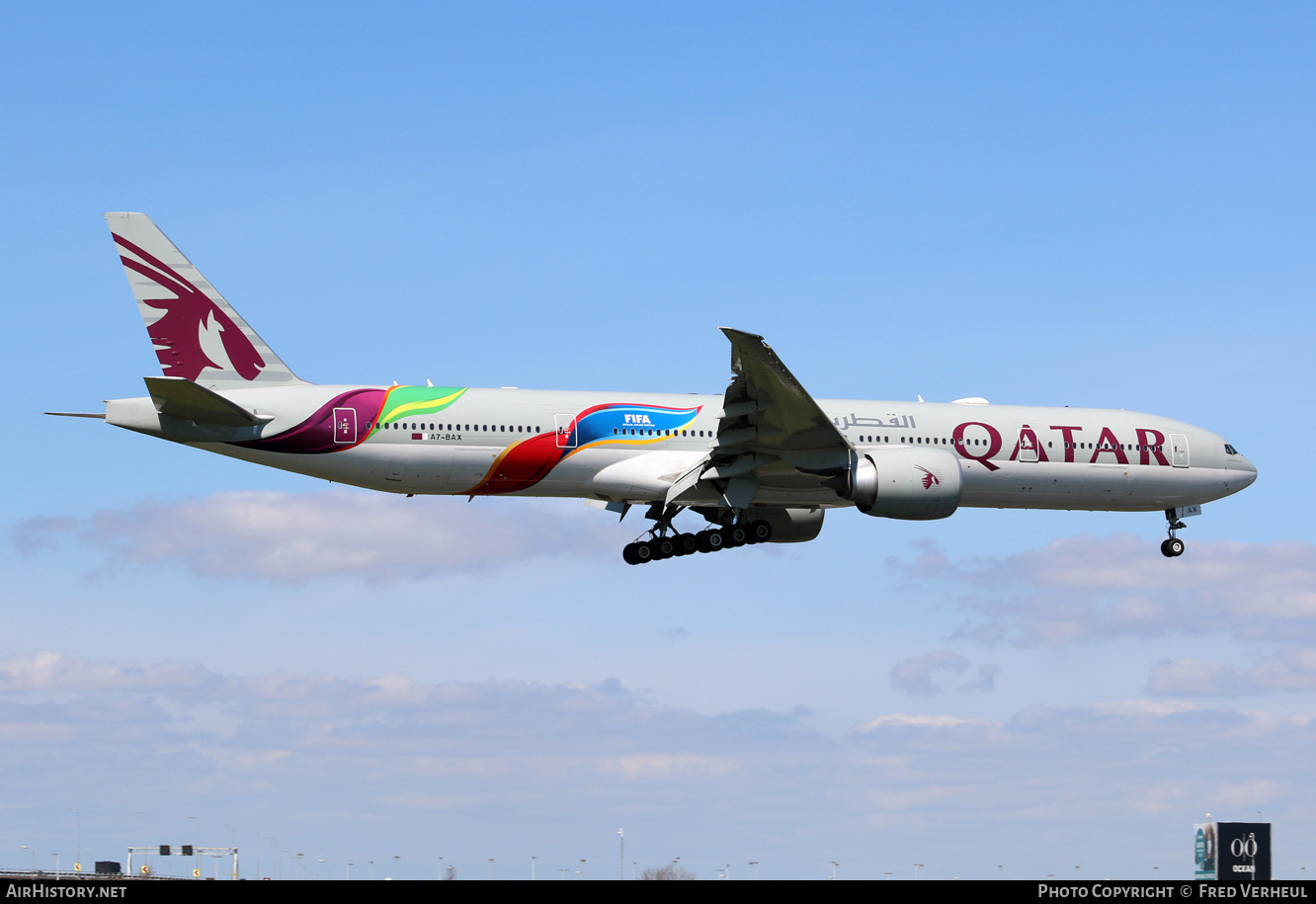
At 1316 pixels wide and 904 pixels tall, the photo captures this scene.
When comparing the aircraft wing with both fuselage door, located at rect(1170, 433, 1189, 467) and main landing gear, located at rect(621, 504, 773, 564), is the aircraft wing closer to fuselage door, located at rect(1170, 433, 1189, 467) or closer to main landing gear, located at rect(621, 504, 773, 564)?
main landing gear, located at rect(621, 504, 773, 564)

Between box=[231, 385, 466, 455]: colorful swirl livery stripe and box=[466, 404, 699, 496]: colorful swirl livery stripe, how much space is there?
2189mm

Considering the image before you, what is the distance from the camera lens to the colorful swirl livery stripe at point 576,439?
37656mm

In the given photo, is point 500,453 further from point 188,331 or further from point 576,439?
point 188,331

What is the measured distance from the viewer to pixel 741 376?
3547cm

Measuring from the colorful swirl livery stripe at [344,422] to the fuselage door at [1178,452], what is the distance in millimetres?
20656

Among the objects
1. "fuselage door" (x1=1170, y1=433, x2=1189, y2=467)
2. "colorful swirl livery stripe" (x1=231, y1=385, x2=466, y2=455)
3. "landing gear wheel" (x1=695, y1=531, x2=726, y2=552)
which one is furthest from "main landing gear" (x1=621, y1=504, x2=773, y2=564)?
"fuselage door" (x1=1170, y1=433, x2=1189, y2=467)

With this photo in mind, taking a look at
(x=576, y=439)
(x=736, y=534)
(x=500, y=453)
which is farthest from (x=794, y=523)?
(x=500, y=453)

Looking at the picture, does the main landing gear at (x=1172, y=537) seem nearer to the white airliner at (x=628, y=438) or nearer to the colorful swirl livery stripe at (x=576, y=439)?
the white airliner at (x=628, y=438)

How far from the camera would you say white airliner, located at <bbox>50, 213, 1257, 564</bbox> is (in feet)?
120

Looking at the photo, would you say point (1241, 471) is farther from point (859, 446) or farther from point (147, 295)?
point (147, 295)

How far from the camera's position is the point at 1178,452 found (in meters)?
43.0

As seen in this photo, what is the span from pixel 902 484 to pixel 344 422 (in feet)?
45.5
